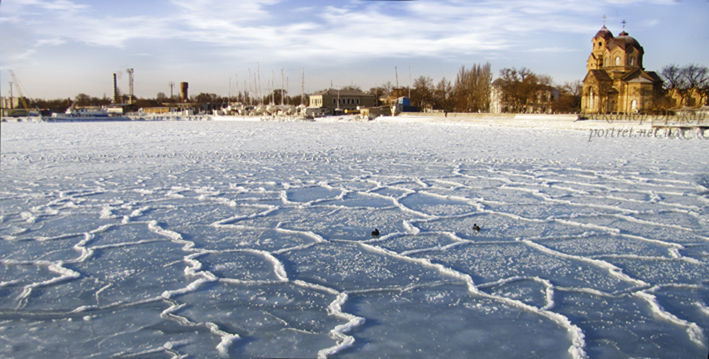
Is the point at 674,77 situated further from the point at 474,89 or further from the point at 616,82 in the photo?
the point at 474,89

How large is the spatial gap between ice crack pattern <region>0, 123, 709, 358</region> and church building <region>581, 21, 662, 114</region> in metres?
42.3

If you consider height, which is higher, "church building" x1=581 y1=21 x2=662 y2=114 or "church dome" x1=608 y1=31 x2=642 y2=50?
"church dome" x1=608 y1=31 x2=642 y2=50

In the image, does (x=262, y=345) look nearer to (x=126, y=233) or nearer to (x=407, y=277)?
(x=407, y=277)

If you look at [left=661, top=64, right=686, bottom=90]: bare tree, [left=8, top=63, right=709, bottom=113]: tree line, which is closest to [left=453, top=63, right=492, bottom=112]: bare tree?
[left=8, top=63, right=709, bottom=113]: tree line

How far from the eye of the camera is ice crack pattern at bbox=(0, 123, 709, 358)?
2.29 meters

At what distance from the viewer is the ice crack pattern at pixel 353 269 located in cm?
229

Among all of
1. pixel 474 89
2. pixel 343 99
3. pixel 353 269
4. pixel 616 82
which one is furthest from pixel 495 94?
pixel 353 269

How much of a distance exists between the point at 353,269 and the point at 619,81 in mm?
49128

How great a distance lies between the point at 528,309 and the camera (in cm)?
263

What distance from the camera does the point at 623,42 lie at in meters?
45.8

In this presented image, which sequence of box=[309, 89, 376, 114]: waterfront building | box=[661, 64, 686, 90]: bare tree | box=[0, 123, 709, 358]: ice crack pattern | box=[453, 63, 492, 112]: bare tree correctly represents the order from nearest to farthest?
box=[0, 123, 709, 358]: ice crack pattern → box=[661, 64, 686, 90]: bare tree → box=[453, 63, 492, 112]: bare tree → box=[309, 89, 376, 114]: waterfront building

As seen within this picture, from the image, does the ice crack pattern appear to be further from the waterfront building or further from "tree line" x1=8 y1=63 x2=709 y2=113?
the waterfront building

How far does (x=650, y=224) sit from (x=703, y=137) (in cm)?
1536

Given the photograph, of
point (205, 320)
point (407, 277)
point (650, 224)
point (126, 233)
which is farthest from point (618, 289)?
point (126, 233)
